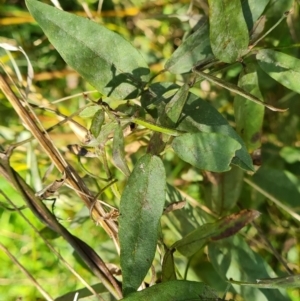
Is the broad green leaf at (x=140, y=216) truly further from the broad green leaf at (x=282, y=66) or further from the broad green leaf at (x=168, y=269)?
the broad green leaf at (x=282, y=66)

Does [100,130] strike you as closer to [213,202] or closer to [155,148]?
[155,148]

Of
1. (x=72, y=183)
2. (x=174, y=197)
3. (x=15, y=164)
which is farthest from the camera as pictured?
(x=15, y=164)

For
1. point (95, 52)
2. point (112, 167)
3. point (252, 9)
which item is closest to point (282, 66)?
point (252, 9)

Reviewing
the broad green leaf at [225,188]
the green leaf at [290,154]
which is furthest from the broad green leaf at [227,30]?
the green leaf at [290,154]

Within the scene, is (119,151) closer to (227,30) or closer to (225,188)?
(227,30)

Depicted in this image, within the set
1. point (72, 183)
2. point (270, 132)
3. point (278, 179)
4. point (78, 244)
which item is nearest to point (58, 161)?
point (72, 183)
